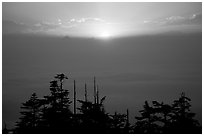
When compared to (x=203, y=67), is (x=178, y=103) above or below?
below

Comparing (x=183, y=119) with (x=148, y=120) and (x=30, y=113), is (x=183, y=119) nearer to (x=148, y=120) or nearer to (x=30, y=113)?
(x=148, y=120)

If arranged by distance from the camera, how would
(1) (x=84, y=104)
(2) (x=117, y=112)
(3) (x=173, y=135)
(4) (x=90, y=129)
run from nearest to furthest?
(3) (x=173, y=135) < (4) (x=90, y=129) < (1) (x=84, y=104) < (2) (x=117, y=112)

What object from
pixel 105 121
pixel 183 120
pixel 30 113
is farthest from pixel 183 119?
pixel 30 113

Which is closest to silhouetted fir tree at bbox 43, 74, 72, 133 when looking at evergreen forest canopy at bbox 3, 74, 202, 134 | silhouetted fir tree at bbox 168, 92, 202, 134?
evergreen forest canopy at bbox 3, 74, 202, 134

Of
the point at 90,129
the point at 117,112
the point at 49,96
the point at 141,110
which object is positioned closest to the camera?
the point at 90,129

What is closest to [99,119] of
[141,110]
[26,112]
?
[141,110]

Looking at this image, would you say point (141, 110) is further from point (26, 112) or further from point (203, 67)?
point (26, 112)

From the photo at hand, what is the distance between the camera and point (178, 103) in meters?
26.4

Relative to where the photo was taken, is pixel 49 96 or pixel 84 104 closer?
pixel 84 104

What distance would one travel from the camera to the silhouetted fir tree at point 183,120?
23.0 metres

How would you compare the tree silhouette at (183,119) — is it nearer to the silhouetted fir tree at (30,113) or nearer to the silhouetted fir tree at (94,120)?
the silhouetted fir tree at (94,120)

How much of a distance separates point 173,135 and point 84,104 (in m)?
6.90

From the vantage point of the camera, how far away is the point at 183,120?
24000mm

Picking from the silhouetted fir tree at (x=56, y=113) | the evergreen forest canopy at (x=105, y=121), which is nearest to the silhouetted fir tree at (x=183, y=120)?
the evergreen forest canopy at (x=105, y=121)
